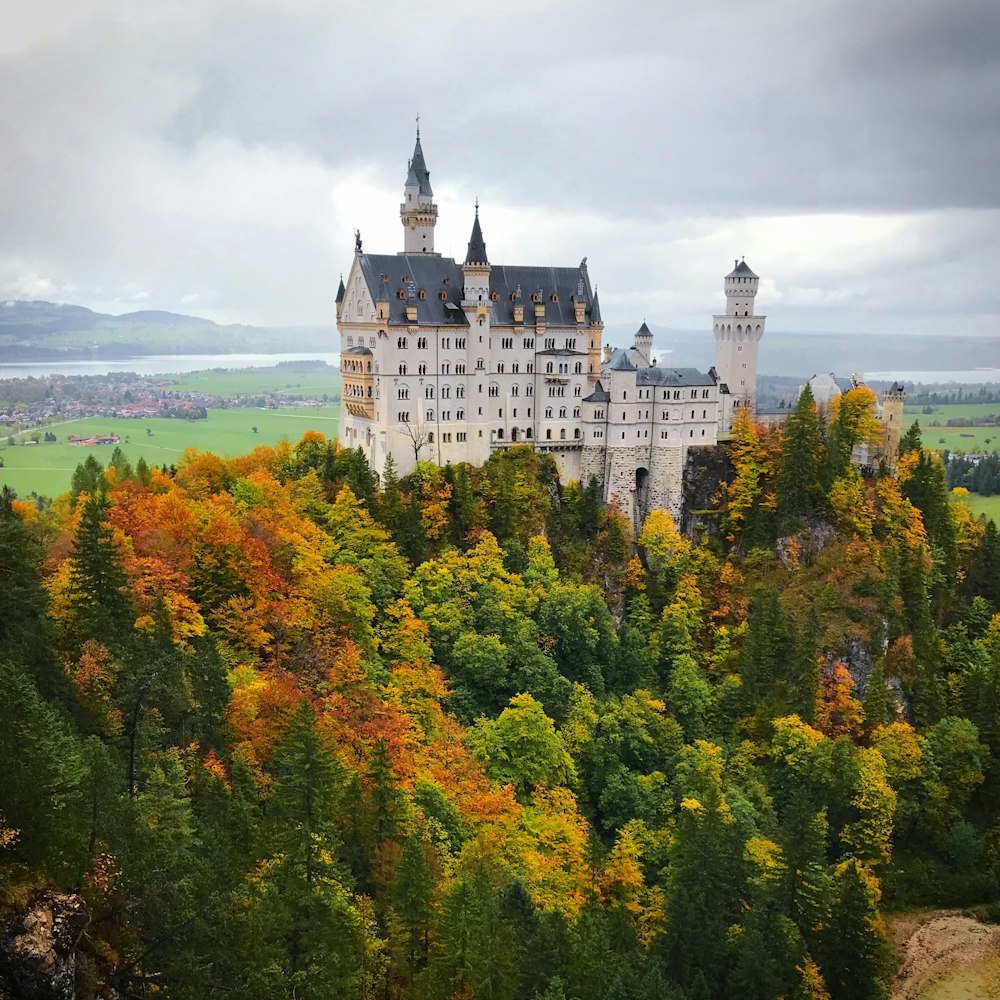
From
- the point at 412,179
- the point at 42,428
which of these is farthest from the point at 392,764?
the point at 42,428

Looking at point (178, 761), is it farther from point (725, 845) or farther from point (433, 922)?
point (725, 845)

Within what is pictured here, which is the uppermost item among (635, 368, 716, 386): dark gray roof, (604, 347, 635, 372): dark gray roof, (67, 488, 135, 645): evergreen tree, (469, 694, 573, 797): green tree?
(604, 347, 635, 372): dark gray roof

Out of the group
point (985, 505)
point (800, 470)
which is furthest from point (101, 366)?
point (985, 505)

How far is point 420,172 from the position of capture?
82.0 metres

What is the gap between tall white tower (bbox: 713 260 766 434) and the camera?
289ft

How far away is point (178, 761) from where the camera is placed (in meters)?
35.4

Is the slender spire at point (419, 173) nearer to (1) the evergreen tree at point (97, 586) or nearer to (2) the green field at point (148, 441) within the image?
(2) the green field at point (148, 441)

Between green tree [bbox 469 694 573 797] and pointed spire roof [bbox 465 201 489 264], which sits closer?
green tree [bbox 469 694 573 797]

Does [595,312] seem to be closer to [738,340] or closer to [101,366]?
[738,340]

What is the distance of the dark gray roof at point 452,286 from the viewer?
75188 millimetres

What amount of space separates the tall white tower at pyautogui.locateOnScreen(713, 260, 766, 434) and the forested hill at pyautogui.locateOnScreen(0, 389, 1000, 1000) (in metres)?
6.14

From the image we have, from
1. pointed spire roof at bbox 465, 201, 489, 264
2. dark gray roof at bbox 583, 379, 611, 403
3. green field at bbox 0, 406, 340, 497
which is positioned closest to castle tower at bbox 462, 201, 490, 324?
pointed spire roof at bbox 465, 201, 489, 264

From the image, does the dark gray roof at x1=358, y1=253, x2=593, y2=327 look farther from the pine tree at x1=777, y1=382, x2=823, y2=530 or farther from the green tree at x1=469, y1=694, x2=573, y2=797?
the green tree at x1=469, y1=694, x2=573, y2=797

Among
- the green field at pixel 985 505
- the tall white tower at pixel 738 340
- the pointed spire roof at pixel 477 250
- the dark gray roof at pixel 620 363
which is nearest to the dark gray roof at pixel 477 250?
the pointed spire roof at pixel 477 250
